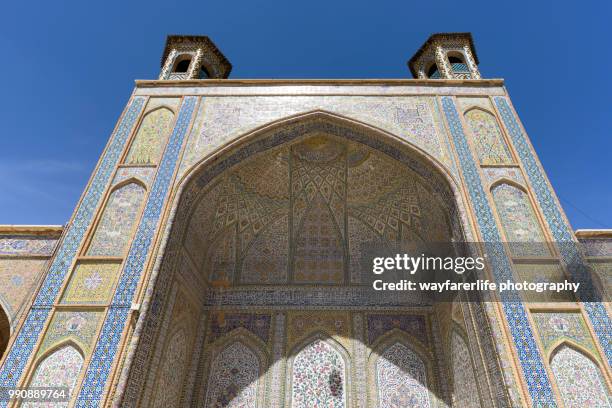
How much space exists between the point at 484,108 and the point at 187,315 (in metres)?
5.53

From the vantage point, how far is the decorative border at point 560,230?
389cm

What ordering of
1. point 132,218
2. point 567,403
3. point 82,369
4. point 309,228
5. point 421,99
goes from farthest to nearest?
point 309,228, point 421,99, point 132,218, point 82,369, point 567,403

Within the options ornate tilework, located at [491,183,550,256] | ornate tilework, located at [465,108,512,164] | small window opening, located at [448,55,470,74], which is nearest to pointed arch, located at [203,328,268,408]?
ornate tilework, located at [491,183,550,256]

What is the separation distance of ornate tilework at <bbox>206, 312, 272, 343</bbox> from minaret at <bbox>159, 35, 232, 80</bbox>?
190 inches

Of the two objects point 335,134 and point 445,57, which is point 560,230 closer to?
point 335,134

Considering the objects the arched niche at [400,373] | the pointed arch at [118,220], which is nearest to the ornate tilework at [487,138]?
the arched niche at [400,373]

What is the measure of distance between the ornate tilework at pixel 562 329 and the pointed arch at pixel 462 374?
1.05 m

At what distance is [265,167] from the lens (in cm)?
630

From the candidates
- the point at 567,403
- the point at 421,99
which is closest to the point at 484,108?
the point at 421,99

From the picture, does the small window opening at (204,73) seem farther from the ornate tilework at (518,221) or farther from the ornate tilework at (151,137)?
the ornate tilework at (518,221)

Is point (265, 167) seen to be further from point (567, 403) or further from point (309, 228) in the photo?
point (567, 403)

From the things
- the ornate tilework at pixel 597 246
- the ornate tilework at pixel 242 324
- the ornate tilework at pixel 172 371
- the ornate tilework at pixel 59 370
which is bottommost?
the ornate tilework at pixel 59 370

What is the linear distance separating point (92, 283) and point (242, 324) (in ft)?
8.12

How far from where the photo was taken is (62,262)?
4465 mm
